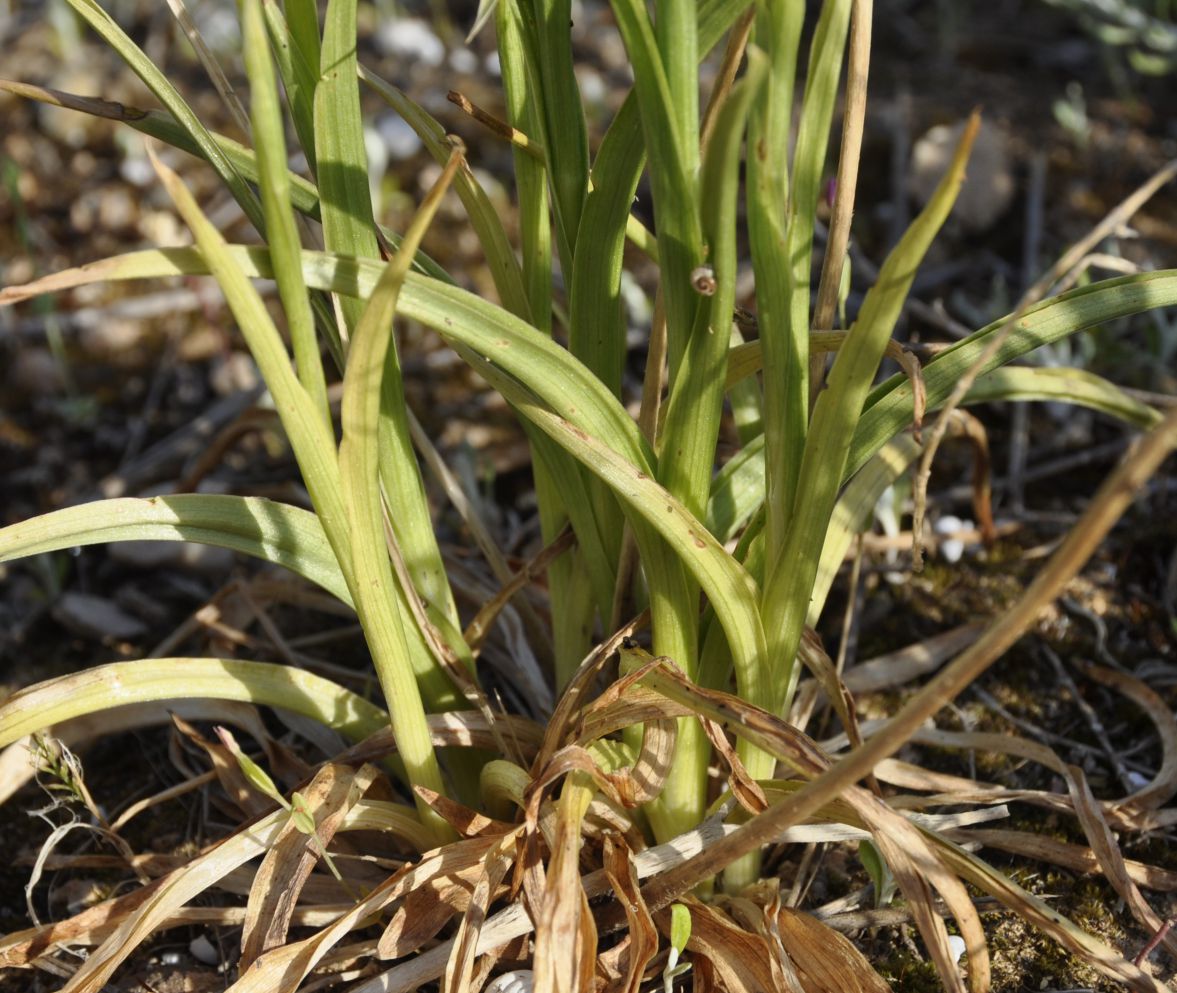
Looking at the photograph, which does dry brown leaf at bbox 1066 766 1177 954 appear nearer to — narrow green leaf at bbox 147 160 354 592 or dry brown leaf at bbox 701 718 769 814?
dry brown leaf at bbox 701 718 769 814

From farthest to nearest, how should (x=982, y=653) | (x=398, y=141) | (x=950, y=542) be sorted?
(x=398, y=141) < (x=950, y=542) < (x=982, y=653)

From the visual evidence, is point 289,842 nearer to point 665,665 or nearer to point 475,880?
point 475,880

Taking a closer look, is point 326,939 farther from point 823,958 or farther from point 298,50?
point 298,50

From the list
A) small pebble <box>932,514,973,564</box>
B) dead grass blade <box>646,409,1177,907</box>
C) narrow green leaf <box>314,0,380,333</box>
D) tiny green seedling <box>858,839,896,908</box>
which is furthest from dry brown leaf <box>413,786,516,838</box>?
small pebble <box>932,514,973,564</box>

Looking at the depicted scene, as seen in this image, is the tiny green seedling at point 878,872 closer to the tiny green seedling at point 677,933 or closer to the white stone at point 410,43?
the tiny green seedling at point 677,933

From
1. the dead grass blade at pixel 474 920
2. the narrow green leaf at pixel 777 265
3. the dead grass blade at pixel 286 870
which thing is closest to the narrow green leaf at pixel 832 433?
the narrow green leaf at pixel 777 265

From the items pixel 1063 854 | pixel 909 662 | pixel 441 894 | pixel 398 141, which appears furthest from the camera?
pixel 398 141

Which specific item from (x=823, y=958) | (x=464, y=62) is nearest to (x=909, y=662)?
(x=823, y=958)
